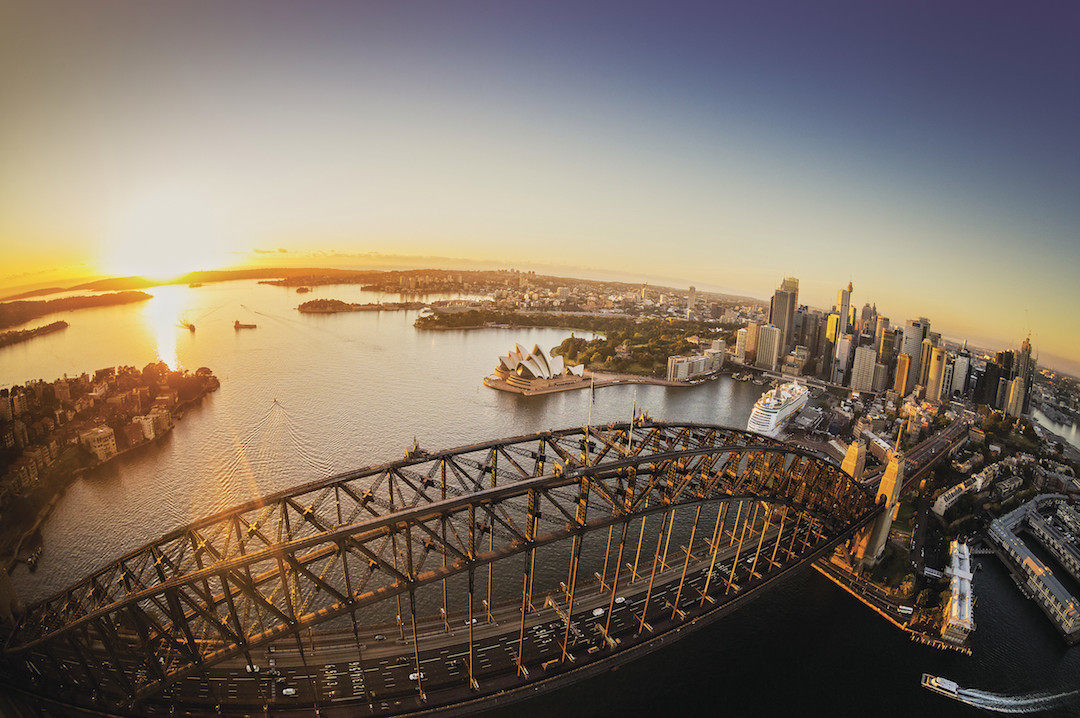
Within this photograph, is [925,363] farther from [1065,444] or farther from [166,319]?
[166,319]

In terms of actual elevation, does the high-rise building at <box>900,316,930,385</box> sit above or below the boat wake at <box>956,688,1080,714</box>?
above

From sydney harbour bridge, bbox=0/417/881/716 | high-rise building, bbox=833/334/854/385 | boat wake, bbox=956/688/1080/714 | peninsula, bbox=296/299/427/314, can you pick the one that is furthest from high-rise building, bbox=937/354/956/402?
peninsula, bbox=296/299/427/314

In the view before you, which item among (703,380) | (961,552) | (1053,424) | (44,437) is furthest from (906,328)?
(44,437)

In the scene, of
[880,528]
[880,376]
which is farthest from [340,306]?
[880,528]

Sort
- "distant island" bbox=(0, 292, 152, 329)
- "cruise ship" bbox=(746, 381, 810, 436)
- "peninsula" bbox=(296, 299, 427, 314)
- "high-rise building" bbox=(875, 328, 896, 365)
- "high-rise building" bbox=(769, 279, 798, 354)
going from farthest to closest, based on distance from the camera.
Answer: "peninsula" bbox=(296, 299, 427, 314) < "high-rise building" bbox=(769, 279, 798, 354) < "high-rise building" bbox=(875, 328, 896, 365) < "cruise ship" bbox=(746, 381, 810, 436) < "distant island" bbox=(0, 292, 152, 329)

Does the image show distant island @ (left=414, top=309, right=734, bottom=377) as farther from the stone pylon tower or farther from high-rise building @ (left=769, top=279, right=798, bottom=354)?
the stone pylon tower

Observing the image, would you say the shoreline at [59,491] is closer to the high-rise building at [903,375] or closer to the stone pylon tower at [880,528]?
the stone pylon tower at [880,528]

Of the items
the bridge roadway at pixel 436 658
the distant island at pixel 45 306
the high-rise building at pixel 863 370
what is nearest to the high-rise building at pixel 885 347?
the high-rise building at pixel 863 370
